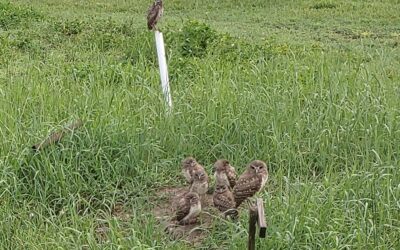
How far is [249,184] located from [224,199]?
0.15m

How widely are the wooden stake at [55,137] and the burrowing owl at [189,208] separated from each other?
955 millimetres

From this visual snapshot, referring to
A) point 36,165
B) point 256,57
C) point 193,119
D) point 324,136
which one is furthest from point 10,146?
point 256,57

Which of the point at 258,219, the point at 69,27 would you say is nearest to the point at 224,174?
the point at 258,219

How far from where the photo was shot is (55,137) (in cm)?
403

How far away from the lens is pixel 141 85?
5051mm

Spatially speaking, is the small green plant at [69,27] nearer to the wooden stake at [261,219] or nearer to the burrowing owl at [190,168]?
the burrowing owl at [190,168]

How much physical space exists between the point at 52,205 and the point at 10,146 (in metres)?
0.51

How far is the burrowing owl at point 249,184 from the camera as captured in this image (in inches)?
138

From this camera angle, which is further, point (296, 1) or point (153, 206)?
point (296, 1)

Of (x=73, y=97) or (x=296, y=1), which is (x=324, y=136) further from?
(x=296, y=1)

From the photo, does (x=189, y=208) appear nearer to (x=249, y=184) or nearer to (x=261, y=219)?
(x=249, y=184)

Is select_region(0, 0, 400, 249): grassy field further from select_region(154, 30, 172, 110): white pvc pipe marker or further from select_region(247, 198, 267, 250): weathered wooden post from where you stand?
select_region(247, 198, 267, 250): weathered wooden post

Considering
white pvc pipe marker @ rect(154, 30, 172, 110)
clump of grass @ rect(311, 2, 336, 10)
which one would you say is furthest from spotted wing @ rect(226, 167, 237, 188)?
clump of grass @ rect(311, 2, 336, 10)

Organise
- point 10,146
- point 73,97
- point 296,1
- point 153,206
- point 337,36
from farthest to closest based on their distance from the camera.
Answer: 1. point 296,1
2. point 337,36
3. point 73,97
4. point 10,146
5. point 153,206
